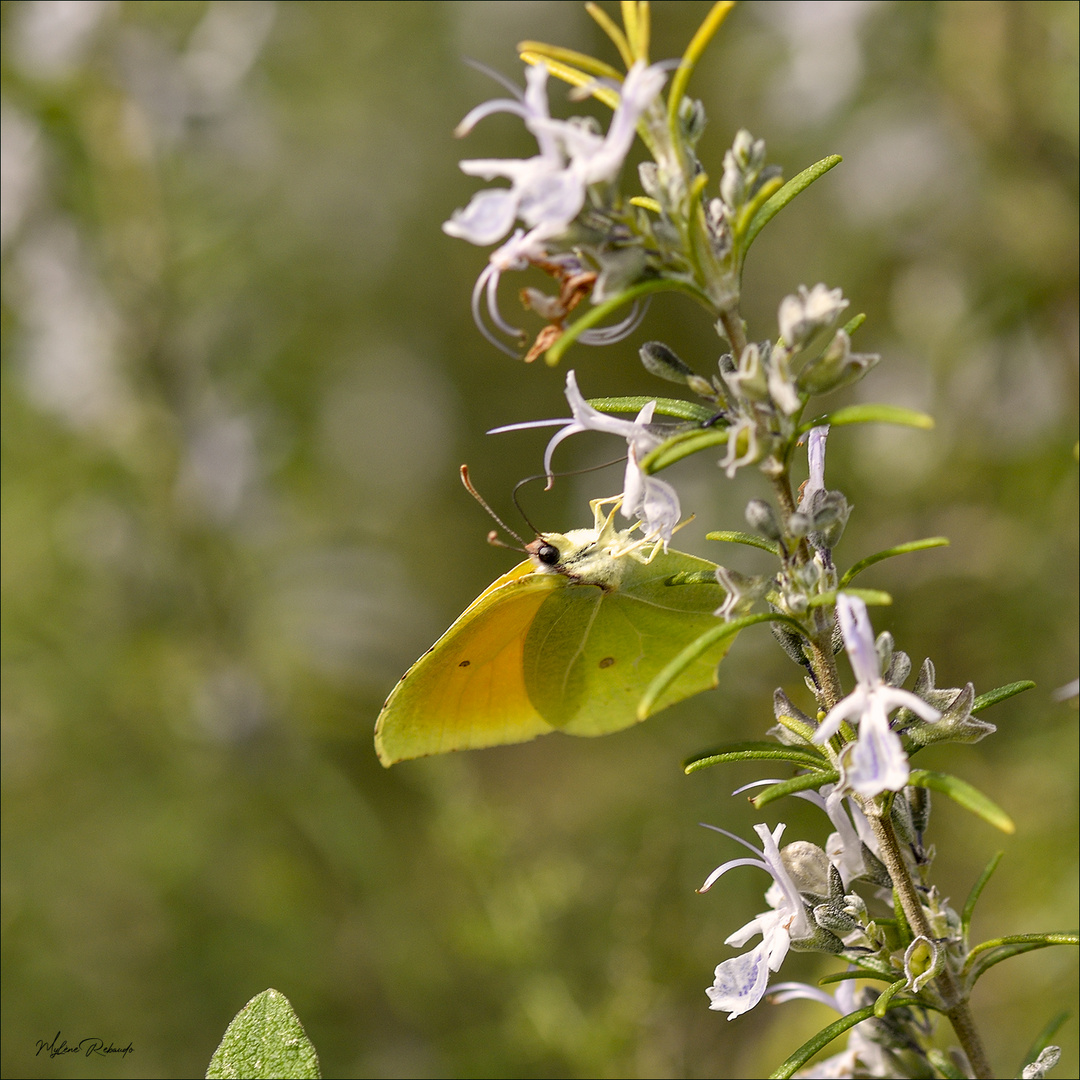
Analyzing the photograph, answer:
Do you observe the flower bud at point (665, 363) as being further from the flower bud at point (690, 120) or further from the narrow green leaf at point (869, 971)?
the narrow green leaf at point (869, 971)

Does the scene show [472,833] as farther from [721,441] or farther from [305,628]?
[305,628]

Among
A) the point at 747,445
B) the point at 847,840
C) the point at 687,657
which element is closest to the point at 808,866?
the point at 847,840

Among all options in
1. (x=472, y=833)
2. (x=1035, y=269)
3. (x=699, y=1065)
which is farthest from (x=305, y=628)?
(x=1035, y=269)

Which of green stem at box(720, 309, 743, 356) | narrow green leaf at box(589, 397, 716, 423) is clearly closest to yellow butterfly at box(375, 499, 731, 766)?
narrow green leaf at box(589, 397, 716, 423)

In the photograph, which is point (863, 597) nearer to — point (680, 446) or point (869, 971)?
point (680, 446)

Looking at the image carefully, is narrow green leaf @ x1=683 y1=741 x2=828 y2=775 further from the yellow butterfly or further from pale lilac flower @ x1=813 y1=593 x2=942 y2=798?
the yellow butterfly
